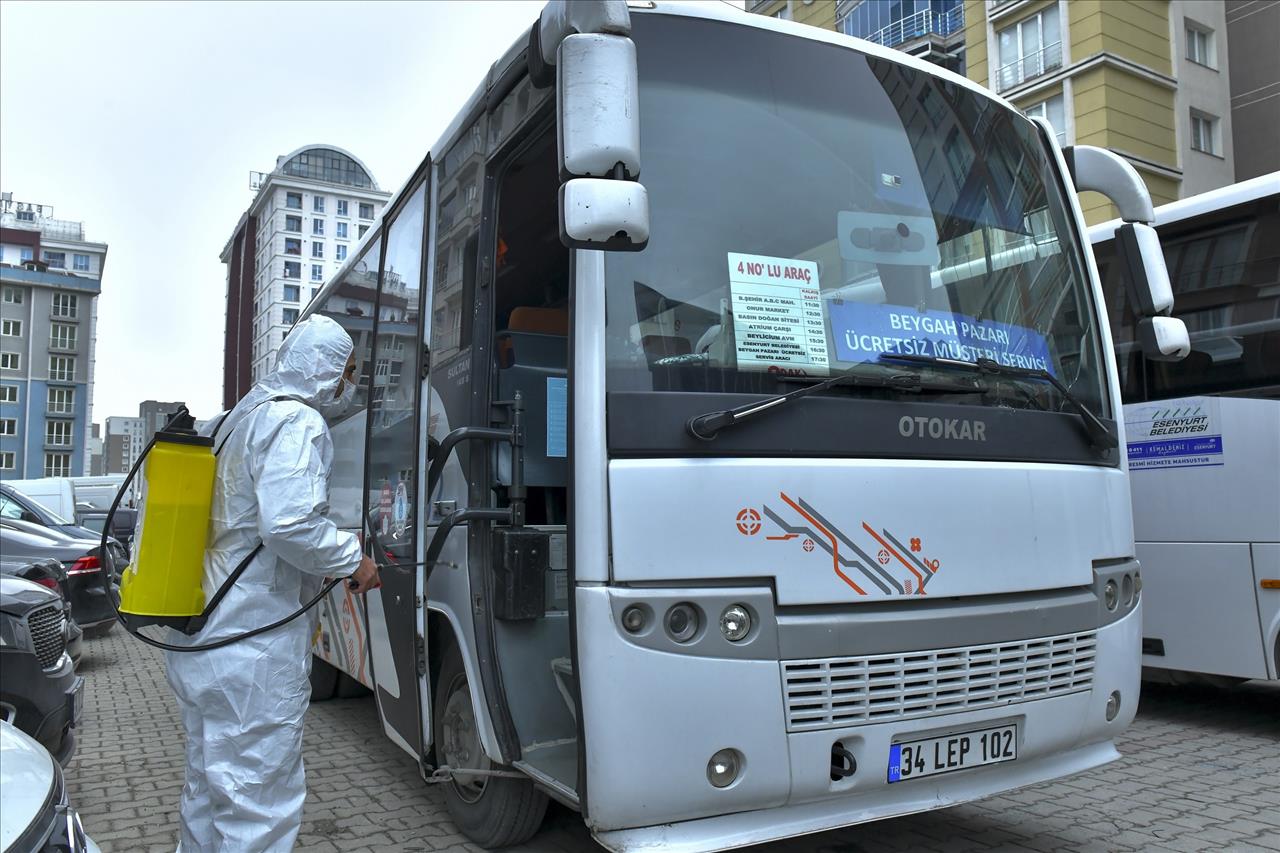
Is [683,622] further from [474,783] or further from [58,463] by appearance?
[58,463]

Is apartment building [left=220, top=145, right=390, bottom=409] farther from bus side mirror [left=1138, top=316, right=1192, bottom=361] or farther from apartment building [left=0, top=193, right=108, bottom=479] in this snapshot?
bus side mirror [left=1138, top=316, right=1192, bottom=361]

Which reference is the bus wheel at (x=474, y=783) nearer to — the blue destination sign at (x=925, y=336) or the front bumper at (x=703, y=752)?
the front bumper at (x=703, y=752)

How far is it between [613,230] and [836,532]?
123cm

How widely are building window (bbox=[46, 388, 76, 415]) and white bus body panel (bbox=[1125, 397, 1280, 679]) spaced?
9914cm

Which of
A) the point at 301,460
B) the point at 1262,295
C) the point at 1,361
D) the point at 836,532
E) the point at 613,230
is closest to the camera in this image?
the point at 613,230

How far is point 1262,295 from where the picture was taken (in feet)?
21.2

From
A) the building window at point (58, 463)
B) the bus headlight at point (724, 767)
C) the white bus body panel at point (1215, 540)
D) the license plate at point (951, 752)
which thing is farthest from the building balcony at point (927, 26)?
the building window at point (58, 463)

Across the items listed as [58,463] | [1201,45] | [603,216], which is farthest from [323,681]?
[58,463]

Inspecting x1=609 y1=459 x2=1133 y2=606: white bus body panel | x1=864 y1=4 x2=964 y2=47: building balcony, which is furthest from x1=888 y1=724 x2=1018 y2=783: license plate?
x1=864 y1=4 x2=964 y2=47: building balcony

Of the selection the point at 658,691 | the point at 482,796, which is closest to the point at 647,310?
the point at 658,691

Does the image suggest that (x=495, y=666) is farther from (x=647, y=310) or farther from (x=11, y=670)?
(x=11, y=670)

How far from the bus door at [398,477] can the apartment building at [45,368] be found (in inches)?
3697

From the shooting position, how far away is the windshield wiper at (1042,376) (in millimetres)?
3672

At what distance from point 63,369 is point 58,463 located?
8440mm
